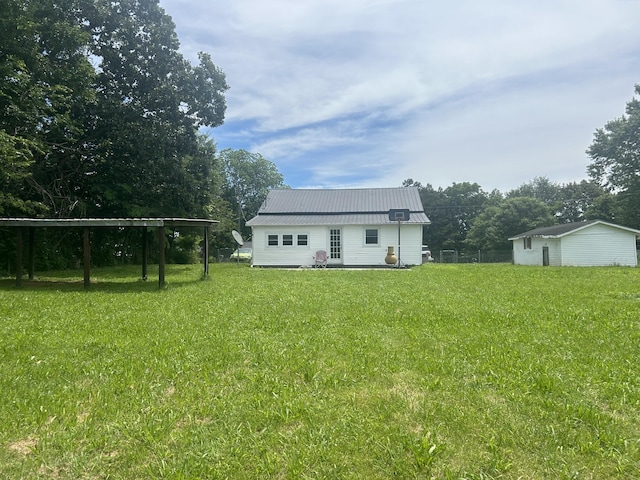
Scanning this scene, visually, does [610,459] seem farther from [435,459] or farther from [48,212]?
[48,212]

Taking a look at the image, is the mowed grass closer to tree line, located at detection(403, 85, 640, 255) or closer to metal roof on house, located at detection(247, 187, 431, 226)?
metal roof on house, located at detection(247, 187, 431, 226)

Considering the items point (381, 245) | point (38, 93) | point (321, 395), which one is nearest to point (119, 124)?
point (38, 93)

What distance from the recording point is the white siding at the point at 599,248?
69.3ft

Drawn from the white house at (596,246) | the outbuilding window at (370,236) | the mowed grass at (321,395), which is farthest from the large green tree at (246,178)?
the mowed grass at (321,395)

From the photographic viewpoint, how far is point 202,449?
2.35m

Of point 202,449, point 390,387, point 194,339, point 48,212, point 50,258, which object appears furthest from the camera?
point 50,258

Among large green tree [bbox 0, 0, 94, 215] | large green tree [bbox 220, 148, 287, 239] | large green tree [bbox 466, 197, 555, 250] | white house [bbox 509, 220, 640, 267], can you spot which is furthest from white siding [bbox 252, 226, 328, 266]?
large green tree [bbox 220, 148, 287, 239]

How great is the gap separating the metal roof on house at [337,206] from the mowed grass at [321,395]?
1486cm

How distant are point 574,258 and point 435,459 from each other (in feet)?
75.5

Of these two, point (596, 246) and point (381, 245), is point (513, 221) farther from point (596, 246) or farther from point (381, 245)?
point (381, 245)

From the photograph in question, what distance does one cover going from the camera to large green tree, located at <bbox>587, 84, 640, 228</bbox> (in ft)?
103

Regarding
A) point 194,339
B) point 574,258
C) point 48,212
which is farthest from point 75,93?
point 574,258

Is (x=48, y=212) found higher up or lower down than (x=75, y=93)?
lower down

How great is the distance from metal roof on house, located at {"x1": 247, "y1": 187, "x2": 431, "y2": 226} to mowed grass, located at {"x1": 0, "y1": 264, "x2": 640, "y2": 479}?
1486 centimetres
